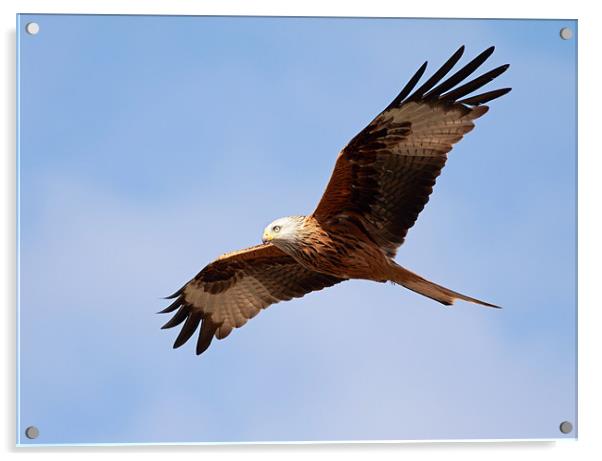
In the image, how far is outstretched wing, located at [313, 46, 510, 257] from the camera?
3.67 metres

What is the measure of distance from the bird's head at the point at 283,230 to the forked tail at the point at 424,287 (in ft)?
1.35

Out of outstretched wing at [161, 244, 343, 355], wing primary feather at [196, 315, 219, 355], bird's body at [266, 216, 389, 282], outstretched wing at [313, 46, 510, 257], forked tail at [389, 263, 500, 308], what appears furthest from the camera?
outstretched wing at [161, 244, 343, 355]

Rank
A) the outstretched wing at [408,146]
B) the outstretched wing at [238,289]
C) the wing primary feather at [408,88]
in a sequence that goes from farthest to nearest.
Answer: the outstretched wing at [238,289], the outstretched wing at [408,146], the wing primary feather at [408,88]

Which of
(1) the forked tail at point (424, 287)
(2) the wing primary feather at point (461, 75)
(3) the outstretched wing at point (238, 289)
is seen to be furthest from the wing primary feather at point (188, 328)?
(2) the wing primary feather at point (461, 75)

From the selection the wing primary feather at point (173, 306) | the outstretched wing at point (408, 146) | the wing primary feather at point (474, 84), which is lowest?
the wing primary feather at point (173, 306)

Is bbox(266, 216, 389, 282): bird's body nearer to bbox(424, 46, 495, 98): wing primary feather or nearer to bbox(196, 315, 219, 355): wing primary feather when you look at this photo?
bbox(196, 315, 219, 355): wing primary feather

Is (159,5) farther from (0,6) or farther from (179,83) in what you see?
(0,6)

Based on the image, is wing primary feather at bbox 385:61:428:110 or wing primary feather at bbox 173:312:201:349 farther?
wing primary feather at bbox 173:312:201:349

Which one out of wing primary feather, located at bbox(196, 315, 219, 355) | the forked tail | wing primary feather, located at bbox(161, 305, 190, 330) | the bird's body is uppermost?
the bird's body

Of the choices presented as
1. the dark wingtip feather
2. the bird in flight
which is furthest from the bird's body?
the dark wingtip feather

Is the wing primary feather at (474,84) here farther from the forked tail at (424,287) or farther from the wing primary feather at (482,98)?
the forked tail at (424,287)

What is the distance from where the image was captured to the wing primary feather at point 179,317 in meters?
4.10

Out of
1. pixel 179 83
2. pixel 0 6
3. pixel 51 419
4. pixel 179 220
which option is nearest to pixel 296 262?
pixel 179 220

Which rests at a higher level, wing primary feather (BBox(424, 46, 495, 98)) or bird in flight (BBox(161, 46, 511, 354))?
wing primary feather (BBox(424, 46, 495, 98))
